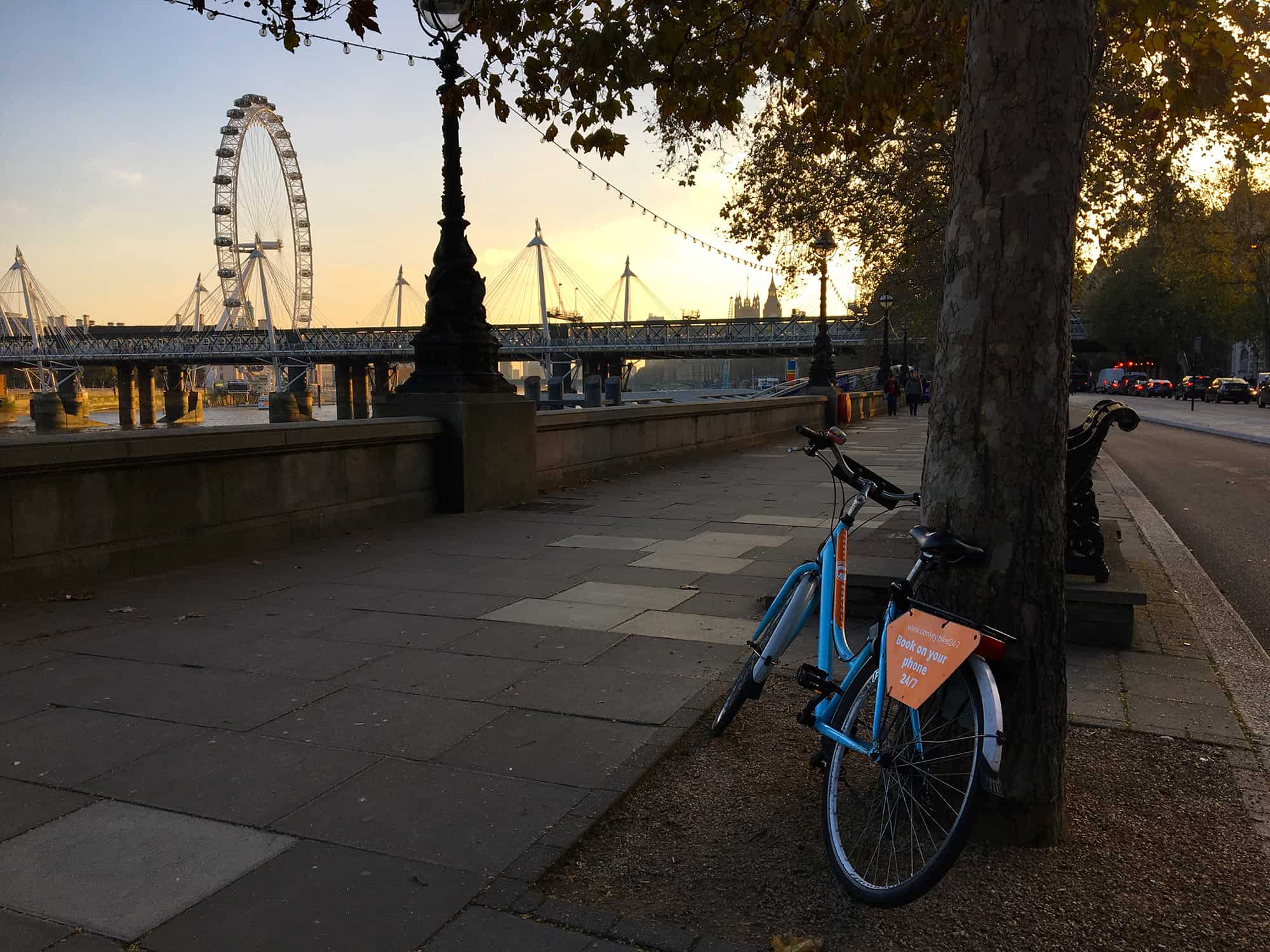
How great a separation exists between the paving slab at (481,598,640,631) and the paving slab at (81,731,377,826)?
2.16 m

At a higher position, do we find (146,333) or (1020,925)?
(146,333)

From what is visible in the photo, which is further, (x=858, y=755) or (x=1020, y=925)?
(x=858, y=755)

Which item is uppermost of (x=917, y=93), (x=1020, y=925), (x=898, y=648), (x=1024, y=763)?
(x=917, y=93)

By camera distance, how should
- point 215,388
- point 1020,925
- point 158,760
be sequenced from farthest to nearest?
point 215,388 < point 158,760 < point 1020,925

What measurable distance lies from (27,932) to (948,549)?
8.74ft

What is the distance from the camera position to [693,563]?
26.4 feet

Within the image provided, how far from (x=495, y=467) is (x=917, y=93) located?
573cm

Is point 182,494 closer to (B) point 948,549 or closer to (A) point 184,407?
(B) point 948,549

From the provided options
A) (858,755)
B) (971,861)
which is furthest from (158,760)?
(971,861)

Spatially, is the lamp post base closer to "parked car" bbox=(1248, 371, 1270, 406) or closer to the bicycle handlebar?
the bicycle handlebar

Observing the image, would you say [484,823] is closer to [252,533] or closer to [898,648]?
[898,648]

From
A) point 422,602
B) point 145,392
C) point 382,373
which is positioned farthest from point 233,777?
point 382,373

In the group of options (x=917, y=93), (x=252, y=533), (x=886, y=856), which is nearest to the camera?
(x=886, y=856)

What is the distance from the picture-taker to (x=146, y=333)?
95.1m
